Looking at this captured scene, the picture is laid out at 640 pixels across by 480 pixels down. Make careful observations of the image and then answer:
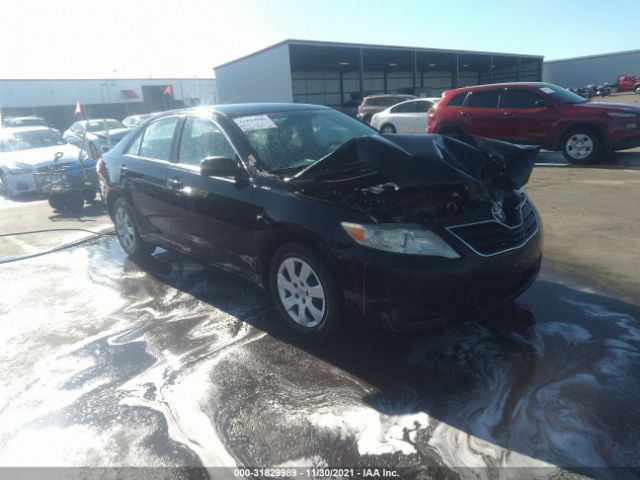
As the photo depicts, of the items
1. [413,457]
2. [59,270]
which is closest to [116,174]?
[59,270]

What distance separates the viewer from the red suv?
8.77 metres

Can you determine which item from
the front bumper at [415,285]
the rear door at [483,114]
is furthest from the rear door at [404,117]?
the front bumper at [415,285]

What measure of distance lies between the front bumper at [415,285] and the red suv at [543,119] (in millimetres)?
7845

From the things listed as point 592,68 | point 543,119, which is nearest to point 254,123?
point 543,119

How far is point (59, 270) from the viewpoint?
5078 mm

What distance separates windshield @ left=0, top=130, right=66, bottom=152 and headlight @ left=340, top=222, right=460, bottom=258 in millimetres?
10767

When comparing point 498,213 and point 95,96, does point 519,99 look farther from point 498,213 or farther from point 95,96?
point 95,96

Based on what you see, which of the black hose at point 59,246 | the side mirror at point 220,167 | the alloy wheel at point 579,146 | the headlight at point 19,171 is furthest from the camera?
the headlight at point 19,171

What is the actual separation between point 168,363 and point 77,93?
4427 cm

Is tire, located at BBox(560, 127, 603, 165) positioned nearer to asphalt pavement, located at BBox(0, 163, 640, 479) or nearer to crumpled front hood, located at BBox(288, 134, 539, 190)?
asphalt pavement, located at BBox(0, 163, 640, 479)

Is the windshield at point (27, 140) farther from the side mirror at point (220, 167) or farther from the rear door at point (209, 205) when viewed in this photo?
the side mirror at point (220, 167)

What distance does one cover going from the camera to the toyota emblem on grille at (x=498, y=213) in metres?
2.84

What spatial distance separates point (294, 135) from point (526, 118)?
7636 mm

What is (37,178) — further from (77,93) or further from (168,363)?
(77,93)
